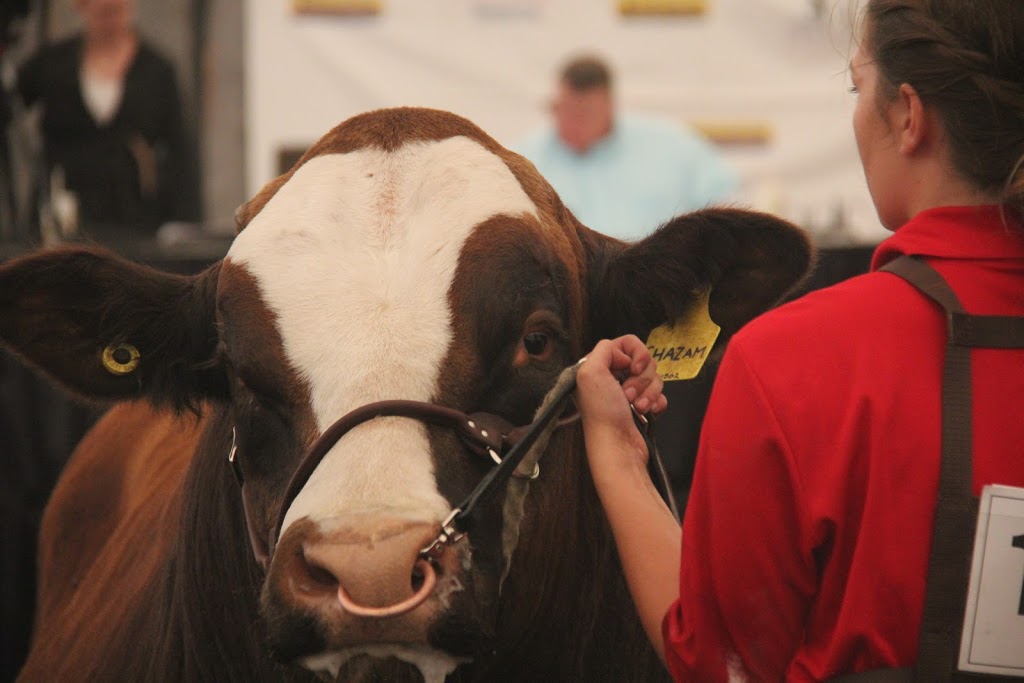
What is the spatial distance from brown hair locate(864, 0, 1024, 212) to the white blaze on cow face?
2.82 feet

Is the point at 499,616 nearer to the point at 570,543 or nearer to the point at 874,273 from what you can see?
A: the point at 570,543

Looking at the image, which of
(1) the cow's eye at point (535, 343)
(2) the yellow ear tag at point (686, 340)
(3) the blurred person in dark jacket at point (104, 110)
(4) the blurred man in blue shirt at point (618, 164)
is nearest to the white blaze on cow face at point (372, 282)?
(1) the cow's eye at point (535, 343)

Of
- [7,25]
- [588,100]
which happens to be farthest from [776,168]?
[7,25]

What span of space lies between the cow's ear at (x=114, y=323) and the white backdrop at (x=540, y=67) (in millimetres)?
5613

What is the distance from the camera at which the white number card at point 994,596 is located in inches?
62.8

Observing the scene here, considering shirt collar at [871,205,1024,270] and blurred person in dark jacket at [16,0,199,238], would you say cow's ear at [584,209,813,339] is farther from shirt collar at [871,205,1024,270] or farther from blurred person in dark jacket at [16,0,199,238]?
blurred person in dark jacket at [16,0,199,238]

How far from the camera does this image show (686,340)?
264cm

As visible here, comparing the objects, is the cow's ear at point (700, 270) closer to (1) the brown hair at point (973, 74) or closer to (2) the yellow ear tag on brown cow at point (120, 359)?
(1) the brown hair at point (973, 74)

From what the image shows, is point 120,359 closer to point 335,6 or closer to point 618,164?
point 618,164

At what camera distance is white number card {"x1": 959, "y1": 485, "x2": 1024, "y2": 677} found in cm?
159

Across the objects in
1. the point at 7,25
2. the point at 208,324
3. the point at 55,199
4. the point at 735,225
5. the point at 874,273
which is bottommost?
the point at 55,199

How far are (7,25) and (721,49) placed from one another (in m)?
4.44

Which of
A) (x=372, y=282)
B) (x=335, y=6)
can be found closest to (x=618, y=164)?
(x=335, y=6)

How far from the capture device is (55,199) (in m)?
7.09
